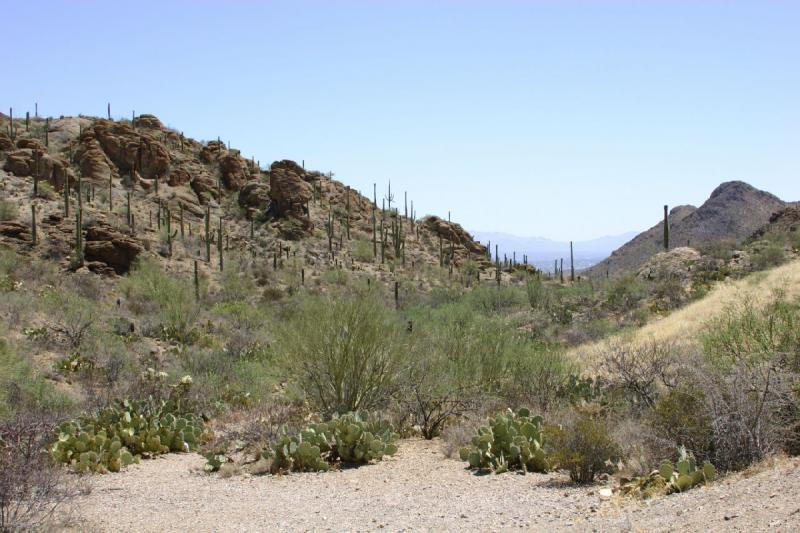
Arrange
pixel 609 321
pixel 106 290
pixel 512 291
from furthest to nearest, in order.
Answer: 1. pixel 512 291
2. pixel 106 290
3. pixel 609 321

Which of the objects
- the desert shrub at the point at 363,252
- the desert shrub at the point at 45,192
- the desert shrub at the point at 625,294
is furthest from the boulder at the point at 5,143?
the desert shrub at the point at 625,294

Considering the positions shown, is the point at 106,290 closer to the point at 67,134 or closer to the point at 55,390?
the point at 55,390

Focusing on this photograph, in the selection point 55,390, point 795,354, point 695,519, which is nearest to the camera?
point 695,519

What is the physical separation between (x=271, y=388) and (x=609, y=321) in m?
16.4

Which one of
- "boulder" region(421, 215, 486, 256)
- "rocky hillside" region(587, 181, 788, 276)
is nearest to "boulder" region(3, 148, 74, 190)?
"boulder" region(421, 215, 486, 256)

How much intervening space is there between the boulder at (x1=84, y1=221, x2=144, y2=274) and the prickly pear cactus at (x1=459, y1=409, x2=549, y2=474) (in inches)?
1248

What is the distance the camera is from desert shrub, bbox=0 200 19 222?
1517 inches

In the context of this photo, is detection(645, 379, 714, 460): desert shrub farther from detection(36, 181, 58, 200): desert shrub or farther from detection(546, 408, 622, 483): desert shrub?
detection(36, 181, 58, 200): desert shrub

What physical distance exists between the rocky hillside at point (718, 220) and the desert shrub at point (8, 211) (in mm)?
46344

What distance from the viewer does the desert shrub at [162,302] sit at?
2411 cm

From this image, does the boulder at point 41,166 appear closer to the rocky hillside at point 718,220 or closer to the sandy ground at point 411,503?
the sandy ground at point 411,503

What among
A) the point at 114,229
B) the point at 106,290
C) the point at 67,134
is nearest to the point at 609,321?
the point at 106,290

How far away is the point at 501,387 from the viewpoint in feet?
45.3

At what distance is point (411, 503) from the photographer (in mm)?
7578
